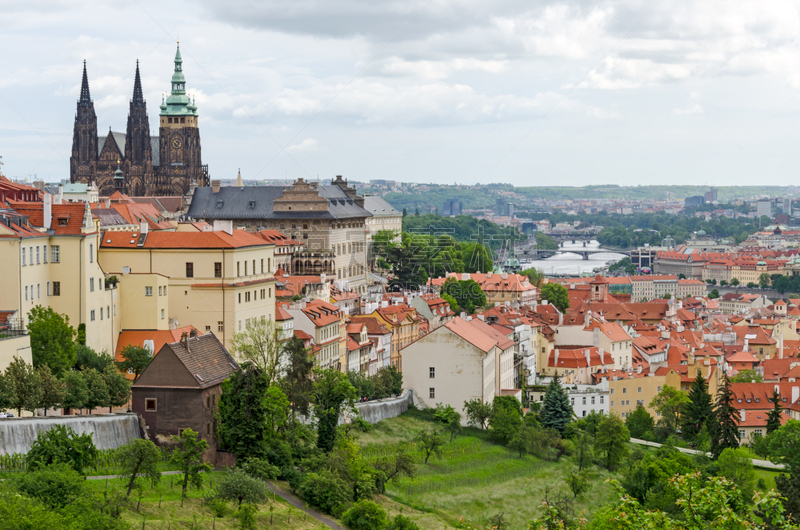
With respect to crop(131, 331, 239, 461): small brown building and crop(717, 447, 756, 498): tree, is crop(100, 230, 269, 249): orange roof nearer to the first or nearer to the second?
crop(131, 331, 239, 461): small brown building

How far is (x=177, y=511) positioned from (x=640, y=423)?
55.5 metres

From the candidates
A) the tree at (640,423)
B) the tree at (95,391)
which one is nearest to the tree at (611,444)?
the tree at (640,423)

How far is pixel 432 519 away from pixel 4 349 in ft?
60.0

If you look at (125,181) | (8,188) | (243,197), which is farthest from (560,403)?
(125,181)

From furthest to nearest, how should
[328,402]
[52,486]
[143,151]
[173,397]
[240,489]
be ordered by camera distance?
[143,151], [328,402], [173,397], [240,489], [52,486]

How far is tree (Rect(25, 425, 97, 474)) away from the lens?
38.4m

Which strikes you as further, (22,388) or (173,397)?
(173,397)

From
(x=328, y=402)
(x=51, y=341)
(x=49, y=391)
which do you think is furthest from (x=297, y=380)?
(x=49, y=391)

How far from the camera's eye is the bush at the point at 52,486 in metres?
35.3

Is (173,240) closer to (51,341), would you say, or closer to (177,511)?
(51,341)

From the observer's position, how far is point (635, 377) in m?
102

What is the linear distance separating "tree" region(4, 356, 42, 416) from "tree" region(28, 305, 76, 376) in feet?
16.1

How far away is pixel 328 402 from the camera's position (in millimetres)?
57438

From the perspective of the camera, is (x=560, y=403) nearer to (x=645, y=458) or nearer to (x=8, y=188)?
(x=645, y=458)
